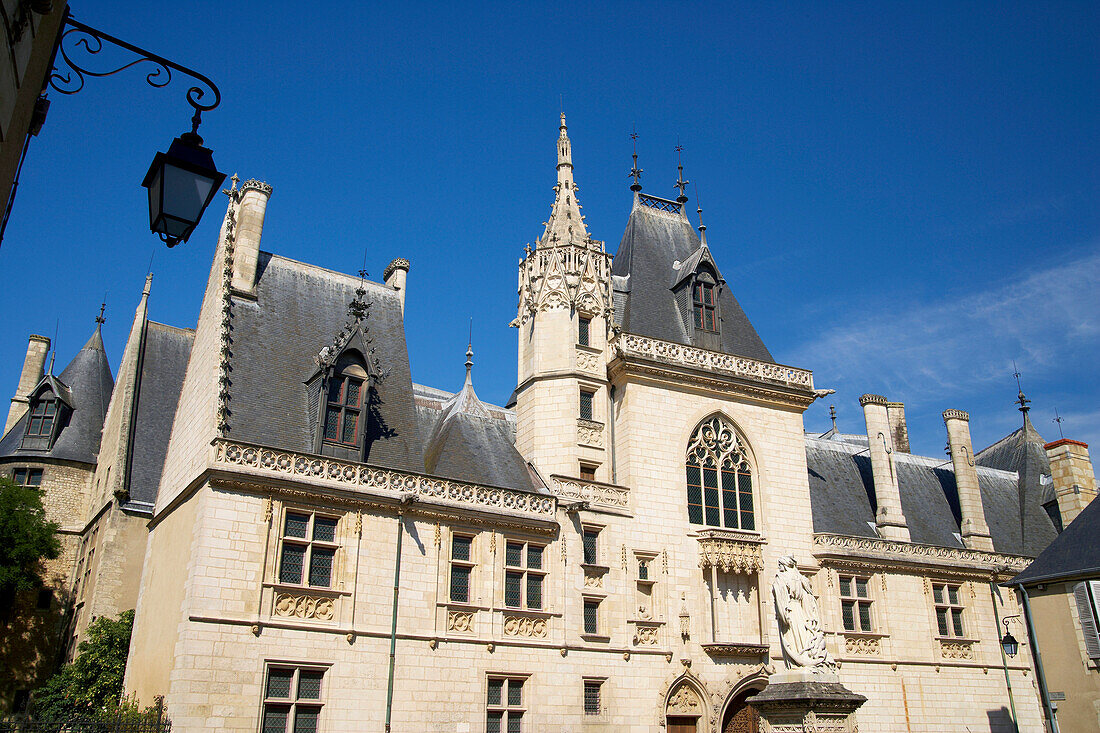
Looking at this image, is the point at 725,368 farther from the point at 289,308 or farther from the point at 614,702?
the point at 289,308

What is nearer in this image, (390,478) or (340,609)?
(340,609)

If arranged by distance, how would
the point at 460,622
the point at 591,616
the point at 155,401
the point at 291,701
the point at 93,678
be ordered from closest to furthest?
the point at 291,701
the point at 460,622
the point at 93,678
the point at 591,616
the point at 155,401

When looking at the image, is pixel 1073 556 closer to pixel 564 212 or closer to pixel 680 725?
pixel 680 725

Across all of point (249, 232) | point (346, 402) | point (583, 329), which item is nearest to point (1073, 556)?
point (583, 329)

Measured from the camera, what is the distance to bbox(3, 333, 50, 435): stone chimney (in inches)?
1141

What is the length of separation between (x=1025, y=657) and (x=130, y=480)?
26.4 meters

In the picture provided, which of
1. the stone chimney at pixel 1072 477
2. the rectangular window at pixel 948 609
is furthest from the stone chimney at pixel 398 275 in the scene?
the stone chimney at pixel 1072 477

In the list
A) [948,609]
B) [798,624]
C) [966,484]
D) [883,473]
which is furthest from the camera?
[966,484]

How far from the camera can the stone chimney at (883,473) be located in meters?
26.8

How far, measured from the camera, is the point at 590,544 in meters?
21.7

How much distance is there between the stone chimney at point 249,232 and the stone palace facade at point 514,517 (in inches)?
2.5

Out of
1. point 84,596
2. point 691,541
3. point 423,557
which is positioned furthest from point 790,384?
point 84,596

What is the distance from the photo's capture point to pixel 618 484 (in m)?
22.6

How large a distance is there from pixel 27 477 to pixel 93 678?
8309mm
